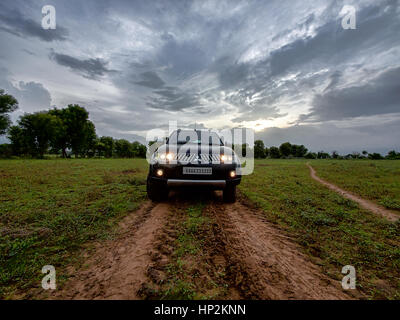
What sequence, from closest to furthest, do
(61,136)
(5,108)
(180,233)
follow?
(180,233), (5,108), (61,136)

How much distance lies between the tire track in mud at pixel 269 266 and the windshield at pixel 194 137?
2673mm

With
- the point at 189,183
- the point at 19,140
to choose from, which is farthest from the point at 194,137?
the point at 19,140

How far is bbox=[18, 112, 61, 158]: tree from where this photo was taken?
34.9 m

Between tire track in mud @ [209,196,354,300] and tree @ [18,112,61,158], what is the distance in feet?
152

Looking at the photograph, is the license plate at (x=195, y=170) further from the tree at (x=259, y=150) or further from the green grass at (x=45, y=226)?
the tree at (x=259, y=150)

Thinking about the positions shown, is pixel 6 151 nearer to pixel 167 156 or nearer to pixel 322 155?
pixel 167 156

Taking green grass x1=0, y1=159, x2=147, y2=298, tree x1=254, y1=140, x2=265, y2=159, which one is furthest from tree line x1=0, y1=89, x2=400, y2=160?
tree x1=254, y1=140, x2=265, y2=159

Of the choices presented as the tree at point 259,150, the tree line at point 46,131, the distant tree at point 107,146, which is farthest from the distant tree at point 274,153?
the tree line at point 46,131

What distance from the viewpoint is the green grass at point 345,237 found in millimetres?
2012

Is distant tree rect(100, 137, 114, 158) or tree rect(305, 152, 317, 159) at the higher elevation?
distant tree rect(100, 137, 114, 158)

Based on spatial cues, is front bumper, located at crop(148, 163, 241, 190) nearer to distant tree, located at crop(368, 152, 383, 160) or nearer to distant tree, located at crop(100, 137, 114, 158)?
distant tree, located at crop(100, 137, 114, 158)

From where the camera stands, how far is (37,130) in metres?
35.5

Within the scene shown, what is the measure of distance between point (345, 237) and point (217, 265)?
2.50 m
